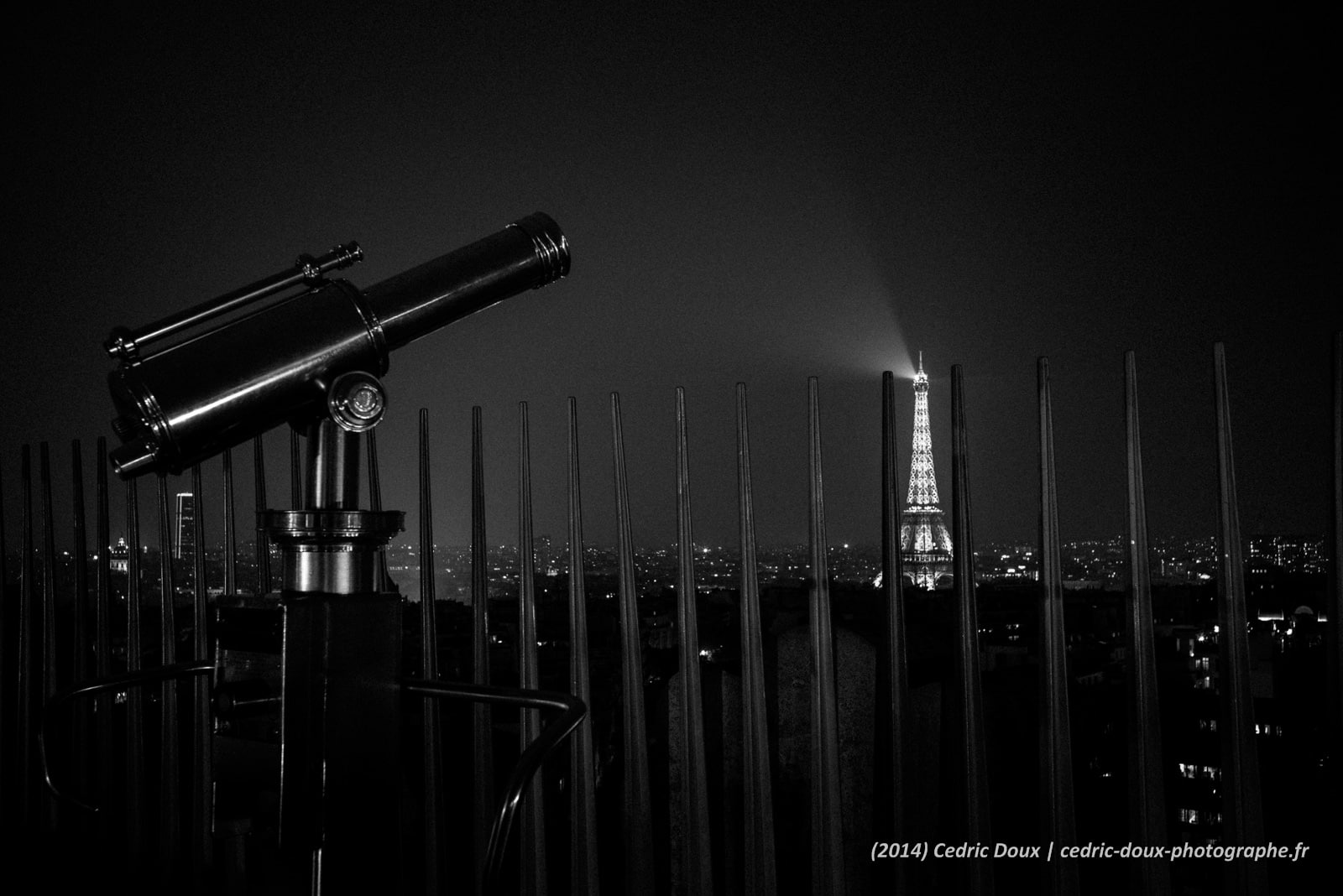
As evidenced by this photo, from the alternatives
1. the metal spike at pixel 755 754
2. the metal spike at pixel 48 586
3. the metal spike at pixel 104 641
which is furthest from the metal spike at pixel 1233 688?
the metal spike at pixel 48 586

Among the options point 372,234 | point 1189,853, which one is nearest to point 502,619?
point 1189,853

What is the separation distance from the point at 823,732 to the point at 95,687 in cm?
181

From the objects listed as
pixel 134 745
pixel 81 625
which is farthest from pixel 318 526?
pixel 81 625

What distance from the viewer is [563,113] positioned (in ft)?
21.2

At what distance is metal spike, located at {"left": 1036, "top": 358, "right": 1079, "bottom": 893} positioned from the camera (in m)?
2.15

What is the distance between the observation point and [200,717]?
3.86 metres

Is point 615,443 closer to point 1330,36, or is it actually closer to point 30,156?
point 1330,36

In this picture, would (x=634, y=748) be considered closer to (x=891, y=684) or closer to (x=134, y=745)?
(x=891, y=684)

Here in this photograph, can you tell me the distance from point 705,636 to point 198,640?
2.39 metres

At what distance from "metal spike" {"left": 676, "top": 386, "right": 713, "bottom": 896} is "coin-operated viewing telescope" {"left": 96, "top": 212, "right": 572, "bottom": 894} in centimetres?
113

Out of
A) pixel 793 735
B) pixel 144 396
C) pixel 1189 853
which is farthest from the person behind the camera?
pixel 793 735

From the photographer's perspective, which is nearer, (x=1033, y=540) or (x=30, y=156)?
(x=1033, y=540)

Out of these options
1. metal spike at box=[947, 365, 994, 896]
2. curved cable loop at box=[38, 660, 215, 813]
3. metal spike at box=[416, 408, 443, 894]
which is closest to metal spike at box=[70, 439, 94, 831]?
metal spike at box=[416, 408, 443, 894]

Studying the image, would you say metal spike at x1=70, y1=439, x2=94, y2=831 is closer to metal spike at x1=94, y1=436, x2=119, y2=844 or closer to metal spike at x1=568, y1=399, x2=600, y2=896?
metal spike at x1=94, y1=436, x2=119, y2=844
